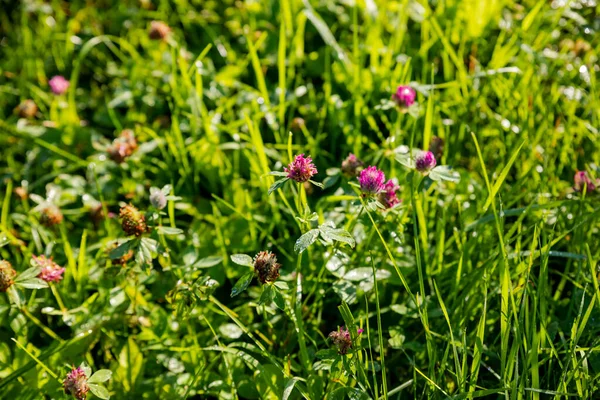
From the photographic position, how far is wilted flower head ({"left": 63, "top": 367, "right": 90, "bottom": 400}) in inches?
56.1

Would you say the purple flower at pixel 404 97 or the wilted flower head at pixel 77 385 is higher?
the purple flower at pixel 404 97

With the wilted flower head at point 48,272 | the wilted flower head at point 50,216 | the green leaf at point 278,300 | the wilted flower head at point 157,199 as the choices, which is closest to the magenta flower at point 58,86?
the wilted flower head at point 50,216

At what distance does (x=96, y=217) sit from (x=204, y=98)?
0.67m

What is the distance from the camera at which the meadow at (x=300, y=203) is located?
1.50 metres

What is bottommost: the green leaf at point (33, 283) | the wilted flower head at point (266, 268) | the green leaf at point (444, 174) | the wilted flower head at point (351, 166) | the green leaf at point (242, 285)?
the green leaf at point (33, 283)

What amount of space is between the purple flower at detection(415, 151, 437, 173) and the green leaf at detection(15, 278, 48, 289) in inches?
38.8

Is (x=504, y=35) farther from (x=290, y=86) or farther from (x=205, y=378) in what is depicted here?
(x=205, y=378)

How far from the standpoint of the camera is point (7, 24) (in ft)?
10.2

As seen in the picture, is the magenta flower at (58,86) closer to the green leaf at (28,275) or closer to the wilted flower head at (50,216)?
the wilted flower head at (50,216)

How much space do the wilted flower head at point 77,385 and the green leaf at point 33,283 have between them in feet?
0.83

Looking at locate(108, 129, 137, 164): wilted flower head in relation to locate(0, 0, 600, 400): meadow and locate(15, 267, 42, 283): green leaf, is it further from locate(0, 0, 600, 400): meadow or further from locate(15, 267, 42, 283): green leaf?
locate(15, 267, 42, 283): green leaf

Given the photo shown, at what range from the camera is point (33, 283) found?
1581 mm

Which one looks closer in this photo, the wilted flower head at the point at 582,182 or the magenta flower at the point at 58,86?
the wilted flower head at the point at 582,182

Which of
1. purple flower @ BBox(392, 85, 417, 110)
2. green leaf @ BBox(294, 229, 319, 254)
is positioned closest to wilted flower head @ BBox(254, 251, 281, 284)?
green leaf @ BBox(294, 229, 319, 254)
